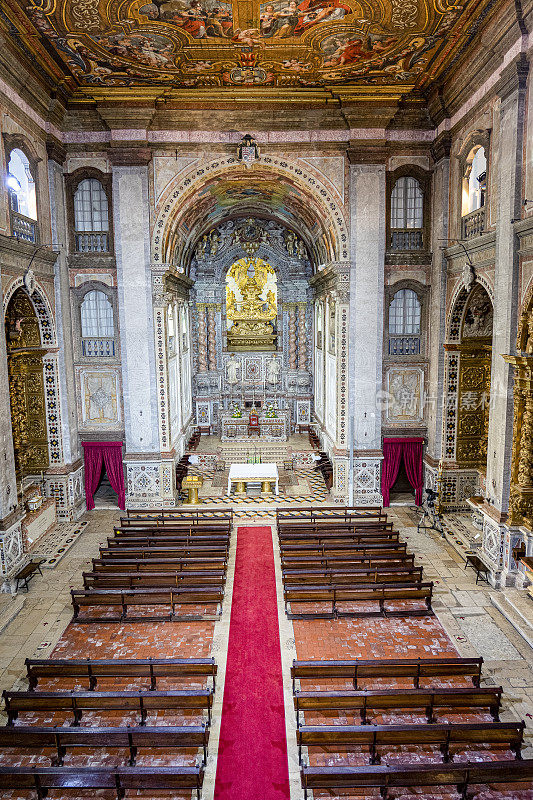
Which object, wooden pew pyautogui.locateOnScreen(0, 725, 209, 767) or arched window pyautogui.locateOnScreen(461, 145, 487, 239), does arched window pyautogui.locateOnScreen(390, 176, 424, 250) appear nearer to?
arched window pyautogui.locateOnScreen(461, 145, 487, 239)

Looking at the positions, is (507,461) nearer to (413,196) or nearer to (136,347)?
(413,196)

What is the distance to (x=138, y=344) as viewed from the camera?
17594 mm

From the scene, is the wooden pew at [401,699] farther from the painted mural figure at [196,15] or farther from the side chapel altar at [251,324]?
the side chapel altar at [251,324]

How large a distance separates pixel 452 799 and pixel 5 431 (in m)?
11.3

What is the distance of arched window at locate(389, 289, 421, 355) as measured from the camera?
1812cm

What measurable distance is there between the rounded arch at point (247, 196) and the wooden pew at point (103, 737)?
13.4m

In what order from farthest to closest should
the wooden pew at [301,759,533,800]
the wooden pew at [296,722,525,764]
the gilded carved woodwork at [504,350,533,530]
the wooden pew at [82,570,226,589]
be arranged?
the wooden pew at [82,570,226,589] < the gilded carved woodwork at [504,350,533,530] < the wooden pew at [296,722,525,764] < the wooden pew at [301,759,533,800]

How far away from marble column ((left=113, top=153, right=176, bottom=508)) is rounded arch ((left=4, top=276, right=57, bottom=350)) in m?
2.11

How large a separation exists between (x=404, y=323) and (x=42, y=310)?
1152 cm

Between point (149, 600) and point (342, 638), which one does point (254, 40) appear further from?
point (342, 638)

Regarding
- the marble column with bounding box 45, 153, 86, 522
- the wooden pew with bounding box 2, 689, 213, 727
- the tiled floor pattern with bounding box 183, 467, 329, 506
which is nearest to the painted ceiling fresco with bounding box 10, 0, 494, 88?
the marble column with bounding box 45, 153, 86, 522

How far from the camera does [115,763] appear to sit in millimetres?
7801

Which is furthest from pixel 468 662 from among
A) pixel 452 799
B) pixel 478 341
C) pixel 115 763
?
pixel 478 341

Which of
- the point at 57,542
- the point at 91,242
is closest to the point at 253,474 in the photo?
the point at 57,542
